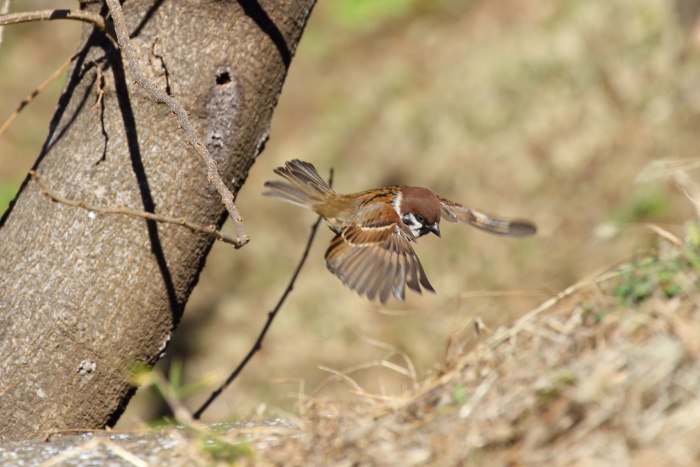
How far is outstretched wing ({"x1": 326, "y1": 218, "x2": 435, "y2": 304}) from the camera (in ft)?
11.0

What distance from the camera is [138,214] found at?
2.22m

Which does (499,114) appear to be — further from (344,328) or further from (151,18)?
(151,18)

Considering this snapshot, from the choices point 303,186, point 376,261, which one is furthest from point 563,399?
point 303,186

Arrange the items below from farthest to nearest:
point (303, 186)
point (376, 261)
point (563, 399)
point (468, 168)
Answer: point (468, 168) → point (303, 186) → point (376, 261) → point (563, 399)

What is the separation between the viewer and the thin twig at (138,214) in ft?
7.23

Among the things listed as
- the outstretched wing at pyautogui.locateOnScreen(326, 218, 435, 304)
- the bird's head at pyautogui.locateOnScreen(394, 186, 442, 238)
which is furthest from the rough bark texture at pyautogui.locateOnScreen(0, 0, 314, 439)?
the bird's head at pyautogui.locateOnScreen(394, 186, 442, 238)

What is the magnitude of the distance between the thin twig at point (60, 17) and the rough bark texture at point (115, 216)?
0.27 feet

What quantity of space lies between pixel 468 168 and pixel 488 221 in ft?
8.52

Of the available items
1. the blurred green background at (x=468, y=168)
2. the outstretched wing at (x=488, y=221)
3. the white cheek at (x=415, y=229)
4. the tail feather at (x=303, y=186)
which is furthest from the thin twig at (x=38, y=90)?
the blurred green background at (x=468, y=168)

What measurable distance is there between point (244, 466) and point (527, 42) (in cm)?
607

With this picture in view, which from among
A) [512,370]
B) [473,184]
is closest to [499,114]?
[473,184]

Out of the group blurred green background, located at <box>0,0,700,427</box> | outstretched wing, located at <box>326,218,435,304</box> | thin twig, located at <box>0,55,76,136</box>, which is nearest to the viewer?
thin twig, located at <box>0,55,76,136</box>

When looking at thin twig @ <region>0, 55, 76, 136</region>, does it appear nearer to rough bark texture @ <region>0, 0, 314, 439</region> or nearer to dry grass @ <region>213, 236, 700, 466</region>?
rough bark texture @ <region>0, 0, 314, 439</region>

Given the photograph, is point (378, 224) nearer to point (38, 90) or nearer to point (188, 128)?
point (38, 90)
